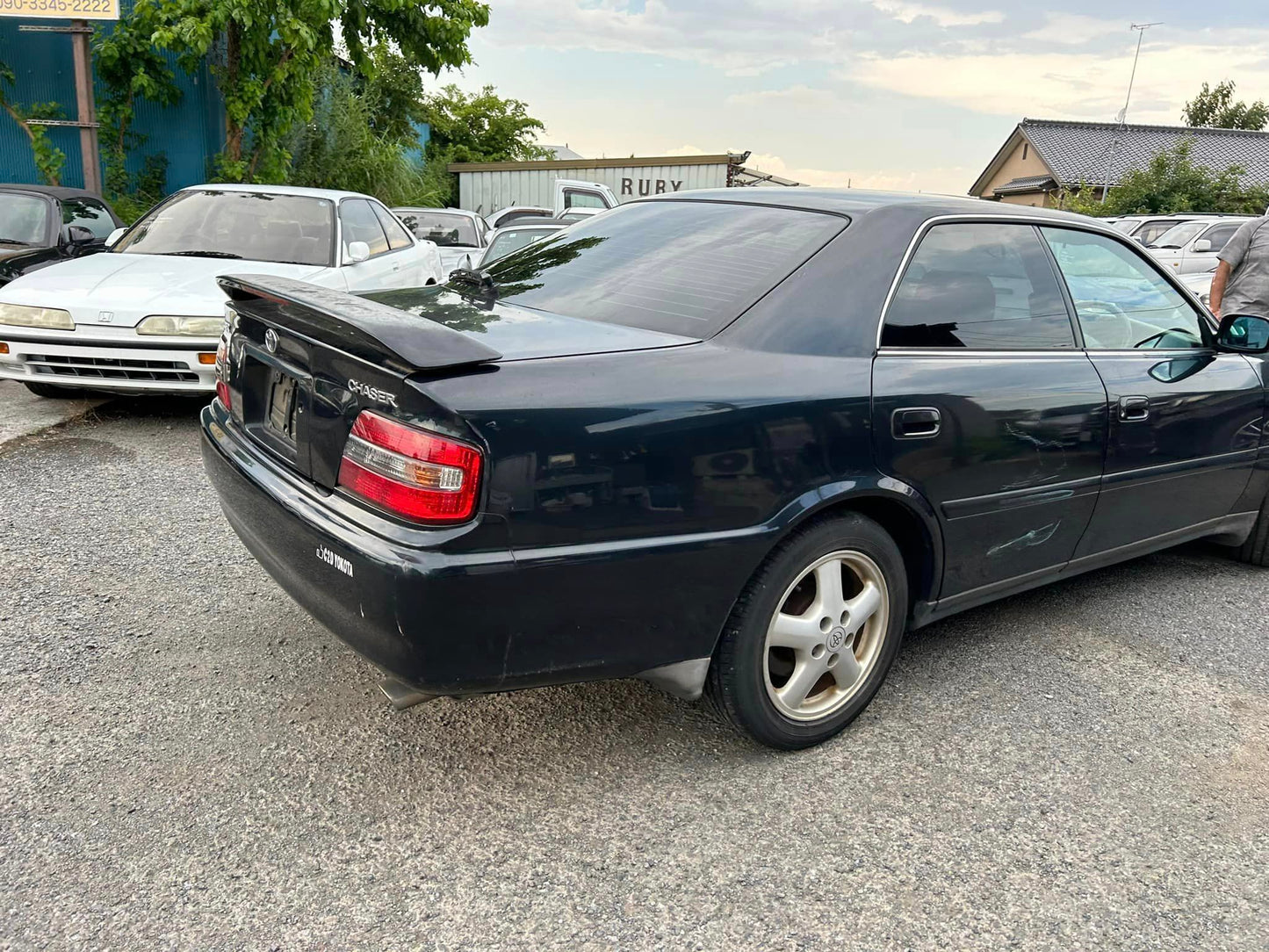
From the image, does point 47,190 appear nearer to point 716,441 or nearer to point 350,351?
point 350,351

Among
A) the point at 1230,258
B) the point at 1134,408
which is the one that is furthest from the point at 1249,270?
the point at 1134,408

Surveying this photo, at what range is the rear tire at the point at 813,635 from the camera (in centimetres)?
250

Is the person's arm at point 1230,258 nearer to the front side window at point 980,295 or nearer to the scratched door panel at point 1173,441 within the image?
the scratched door panel at point 1173,441

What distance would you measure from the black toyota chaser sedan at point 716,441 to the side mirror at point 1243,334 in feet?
1.08

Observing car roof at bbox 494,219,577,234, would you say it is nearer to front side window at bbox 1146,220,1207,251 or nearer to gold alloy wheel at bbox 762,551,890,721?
gold alloy wheel at bbox 762,551,890,721

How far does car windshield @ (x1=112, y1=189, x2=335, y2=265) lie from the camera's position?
21.6 feet

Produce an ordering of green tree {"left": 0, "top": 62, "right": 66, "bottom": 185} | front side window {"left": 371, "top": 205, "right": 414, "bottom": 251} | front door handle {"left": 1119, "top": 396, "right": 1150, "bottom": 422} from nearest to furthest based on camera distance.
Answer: front door handle {"left": 1119, "top": 396, "right": 1150, "bottom": 422} → front side window {"left": 371, "top": 205, "right": 414, "bottom": 251} → green tree {"left": 0, "top": 62, "right": 66, "bottom": 185}

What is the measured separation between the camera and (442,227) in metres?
13.5

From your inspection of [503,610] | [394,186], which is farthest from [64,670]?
[394,186]

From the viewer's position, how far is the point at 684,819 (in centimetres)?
244

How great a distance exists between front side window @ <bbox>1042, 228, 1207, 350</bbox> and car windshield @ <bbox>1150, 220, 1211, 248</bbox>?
1455 cm

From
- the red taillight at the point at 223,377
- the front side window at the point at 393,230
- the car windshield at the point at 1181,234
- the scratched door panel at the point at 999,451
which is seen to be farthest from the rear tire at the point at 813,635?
the car windshield at the point at 1181,234

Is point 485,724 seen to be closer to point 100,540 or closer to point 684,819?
point 684,819

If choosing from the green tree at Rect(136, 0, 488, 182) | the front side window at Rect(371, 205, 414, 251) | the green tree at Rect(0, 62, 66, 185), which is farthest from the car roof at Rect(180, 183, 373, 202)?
the green tree at Rect(0, 62, 66, 185)
